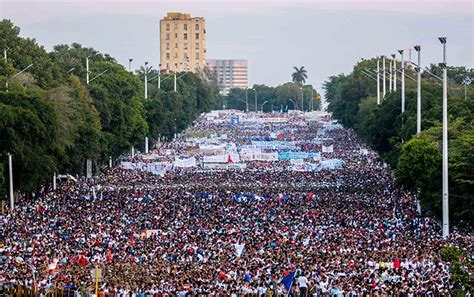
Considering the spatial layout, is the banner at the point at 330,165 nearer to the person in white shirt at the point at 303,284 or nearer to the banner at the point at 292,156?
the banner at the point at 292,156

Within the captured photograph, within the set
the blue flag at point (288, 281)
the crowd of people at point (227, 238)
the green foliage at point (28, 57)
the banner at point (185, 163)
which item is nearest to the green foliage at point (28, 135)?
the crowd of people at point (227, 238)

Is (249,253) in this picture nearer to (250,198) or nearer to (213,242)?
(213,242)

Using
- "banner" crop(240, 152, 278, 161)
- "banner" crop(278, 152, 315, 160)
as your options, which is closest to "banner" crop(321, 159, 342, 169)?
"banner" crop(278, 152, 315, 160)

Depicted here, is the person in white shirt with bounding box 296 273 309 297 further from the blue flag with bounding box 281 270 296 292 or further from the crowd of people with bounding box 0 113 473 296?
the blue flag with bounding box 281 270 296 292

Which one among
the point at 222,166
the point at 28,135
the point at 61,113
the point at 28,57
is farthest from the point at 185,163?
the point at 28,135

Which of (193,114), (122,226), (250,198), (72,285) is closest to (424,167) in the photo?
(250,198)
